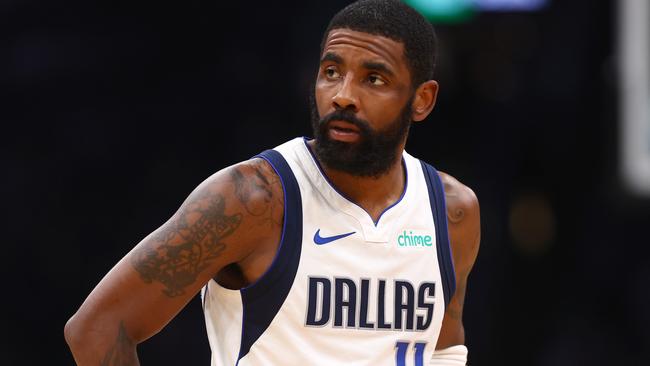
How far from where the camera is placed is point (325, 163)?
3764 mm

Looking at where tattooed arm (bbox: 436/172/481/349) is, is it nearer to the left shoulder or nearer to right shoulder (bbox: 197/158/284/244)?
the left shoulder

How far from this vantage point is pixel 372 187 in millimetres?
3887

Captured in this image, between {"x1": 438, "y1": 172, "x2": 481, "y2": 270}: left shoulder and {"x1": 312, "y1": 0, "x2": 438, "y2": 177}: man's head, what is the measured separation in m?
0.38

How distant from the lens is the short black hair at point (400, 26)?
369cm

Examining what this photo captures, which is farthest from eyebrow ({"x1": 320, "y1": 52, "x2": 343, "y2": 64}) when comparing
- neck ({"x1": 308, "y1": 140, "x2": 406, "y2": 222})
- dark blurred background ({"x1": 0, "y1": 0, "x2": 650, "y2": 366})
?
dark blurred background ({"x1": 0, "y1": 0, "x2": 650, "y2": 366})

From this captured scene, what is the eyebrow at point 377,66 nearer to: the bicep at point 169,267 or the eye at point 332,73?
the eye at point 332,73

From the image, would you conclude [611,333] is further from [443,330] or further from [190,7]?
[443,330]

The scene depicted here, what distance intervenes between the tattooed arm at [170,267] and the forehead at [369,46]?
21.2 inches

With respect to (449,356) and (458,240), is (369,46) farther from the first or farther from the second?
(449,356)

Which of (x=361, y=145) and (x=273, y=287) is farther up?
(x=361, y=145)

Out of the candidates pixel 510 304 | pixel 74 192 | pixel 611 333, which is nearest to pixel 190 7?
pixel 74 192

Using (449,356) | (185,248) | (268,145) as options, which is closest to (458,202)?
(449,356)

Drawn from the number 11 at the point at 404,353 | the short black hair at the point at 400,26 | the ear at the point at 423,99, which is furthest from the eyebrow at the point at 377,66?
the number 11 at the point at 404,353

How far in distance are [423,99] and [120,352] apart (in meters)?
1.32
